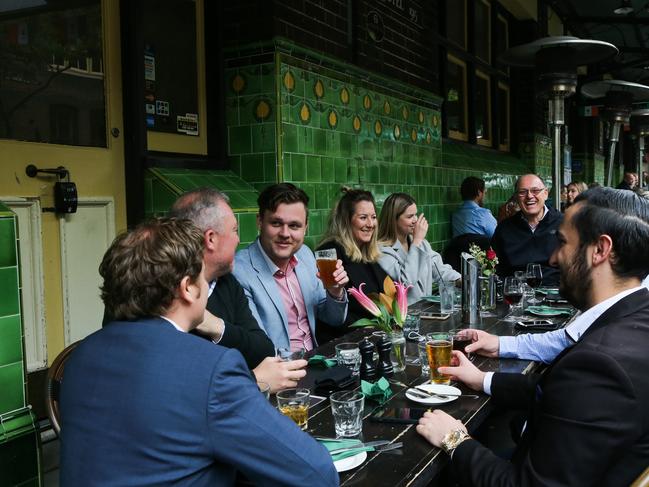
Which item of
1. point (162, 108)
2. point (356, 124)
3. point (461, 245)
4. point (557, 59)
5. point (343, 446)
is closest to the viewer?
point (343, 446)

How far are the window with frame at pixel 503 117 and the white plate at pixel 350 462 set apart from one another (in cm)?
783

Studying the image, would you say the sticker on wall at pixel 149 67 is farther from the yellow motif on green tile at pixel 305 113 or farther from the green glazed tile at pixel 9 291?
the green glazed tile at pixel 9 291

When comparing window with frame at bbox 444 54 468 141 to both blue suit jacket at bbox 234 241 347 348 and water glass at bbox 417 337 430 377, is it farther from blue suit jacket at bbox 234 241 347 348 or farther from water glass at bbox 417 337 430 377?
water glass at bbox 417 337 430 377

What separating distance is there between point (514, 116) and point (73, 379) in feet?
28.8

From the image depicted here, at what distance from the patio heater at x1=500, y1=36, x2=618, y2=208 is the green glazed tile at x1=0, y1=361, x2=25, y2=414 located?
11.3ft

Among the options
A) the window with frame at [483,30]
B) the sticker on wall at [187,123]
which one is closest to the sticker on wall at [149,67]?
the sticker on wall at [187,123]

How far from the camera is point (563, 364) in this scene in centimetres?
131

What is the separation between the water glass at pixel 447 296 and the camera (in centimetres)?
303

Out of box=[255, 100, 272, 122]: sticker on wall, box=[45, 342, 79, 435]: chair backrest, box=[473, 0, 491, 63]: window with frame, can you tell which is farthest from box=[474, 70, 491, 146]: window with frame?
box=[45, 342, 79, 435]: chair backrest

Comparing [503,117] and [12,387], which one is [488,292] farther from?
[503,117]

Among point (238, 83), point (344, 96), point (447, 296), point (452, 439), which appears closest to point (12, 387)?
point (452, 439)

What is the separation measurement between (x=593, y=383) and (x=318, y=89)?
3.22 meters

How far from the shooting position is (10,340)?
6.77 feet

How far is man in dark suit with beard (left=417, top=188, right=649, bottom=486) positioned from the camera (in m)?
1.25
